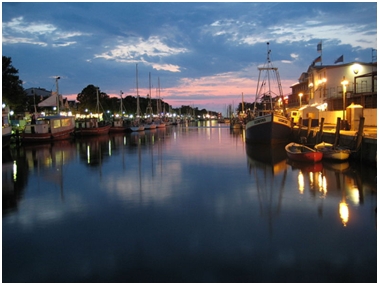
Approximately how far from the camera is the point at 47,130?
49.1 m

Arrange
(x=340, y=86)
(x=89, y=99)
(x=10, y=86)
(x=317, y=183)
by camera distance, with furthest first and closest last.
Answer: (x=89, y=99) < (x=340, y=86) < (x=10, y=86) < (x=317, y=183)

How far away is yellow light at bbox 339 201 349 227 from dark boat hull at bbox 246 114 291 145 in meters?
24.2

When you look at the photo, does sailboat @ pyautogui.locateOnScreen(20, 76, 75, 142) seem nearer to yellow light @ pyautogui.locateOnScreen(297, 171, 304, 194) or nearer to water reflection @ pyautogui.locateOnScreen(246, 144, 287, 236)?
water reflection @ pyautogui.locateOnScreen(246, 144, 287, 236)

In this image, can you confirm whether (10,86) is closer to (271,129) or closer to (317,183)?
(271,129)

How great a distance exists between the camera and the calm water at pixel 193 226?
8.97 meters

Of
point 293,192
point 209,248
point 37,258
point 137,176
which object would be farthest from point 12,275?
point 137,176

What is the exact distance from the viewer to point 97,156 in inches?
1344

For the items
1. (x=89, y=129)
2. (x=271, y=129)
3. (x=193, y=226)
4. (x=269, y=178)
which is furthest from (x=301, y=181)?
(x=89, y=129)

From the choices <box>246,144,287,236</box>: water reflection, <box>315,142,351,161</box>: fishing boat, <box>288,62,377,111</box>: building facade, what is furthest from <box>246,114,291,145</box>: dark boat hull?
<box>315,142,351,161</box>: fishing boat

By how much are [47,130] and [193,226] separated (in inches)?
1630

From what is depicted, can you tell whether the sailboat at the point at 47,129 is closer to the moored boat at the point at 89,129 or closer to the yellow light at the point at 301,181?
the moored boat at the point at 89,129

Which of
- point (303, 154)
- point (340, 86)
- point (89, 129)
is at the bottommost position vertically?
point (303, 154)

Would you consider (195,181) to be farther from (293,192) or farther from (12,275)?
(12,275)

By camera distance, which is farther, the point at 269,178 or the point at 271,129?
the point at 271,129
